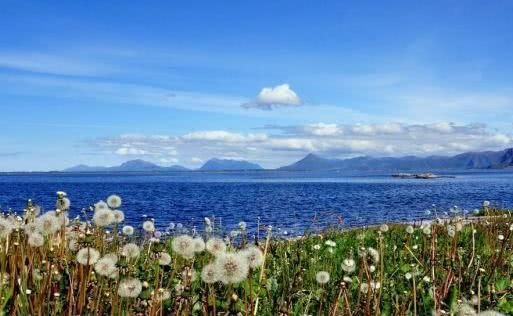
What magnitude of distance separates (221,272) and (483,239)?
32.2ft

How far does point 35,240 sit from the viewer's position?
4.50 m

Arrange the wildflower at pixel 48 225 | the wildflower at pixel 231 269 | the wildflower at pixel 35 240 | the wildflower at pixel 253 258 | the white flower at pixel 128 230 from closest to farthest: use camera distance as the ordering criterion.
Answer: the wildflower at pixel 231 269, the wildflower at pixel 253 258, the wildflower at pixel 35 240, the wildflower at pixel 48 225, the white flower at pixel 128 230

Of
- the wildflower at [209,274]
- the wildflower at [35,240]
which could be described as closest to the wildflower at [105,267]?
the wildflower at [35,240]

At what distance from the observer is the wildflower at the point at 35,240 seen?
4.46 m

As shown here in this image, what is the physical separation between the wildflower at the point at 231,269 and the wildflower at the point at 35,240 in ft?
5.75

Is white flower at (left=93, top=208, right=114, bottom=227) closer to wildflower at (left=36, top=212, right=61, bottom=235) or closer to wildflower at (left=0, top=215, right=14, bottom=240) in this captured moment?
wildflower at (left=36, top=212, right=61, bottom=235)

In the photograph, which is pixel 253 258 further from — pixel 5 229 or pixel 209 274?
pixel 5 229

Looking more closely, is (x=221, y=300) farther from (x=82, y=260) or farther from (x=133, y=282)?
(x=82, y=260)

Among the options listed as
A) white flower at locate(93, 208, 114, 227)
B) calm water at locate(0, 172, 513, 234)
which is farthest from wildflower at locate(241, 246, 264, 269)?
calm water at locate(0, 172, 513, 234)

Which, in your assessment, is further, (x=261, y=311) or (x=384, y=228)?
(x=384, y=228)

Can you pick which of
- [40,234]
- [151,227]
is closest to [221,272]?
[40,234]

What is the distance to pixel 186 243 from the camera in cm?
427

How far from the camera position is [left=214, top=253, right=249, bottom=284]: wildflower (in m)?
3.37

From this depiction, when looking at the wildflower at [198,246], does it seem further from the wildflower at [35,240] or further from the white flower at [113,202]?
the white flower at [113,202]
